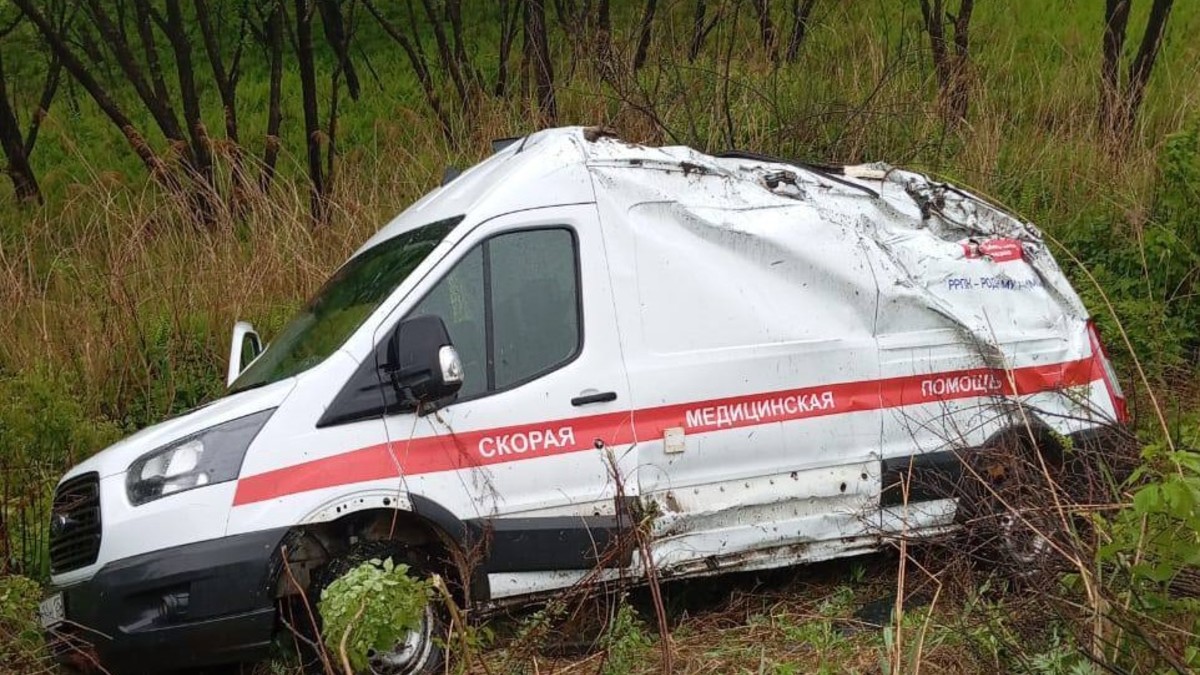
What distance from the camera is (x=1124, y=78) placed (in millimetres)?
11805

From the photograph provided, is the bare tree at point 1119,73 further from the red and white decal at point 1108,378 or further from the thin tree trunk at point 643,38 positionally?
the red and white decal at point 1108,378

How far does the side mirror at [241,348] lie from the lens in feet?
19.6

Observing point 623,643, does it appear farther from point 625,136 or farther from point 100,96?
point 100,96

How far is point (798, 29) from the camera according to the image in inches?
477

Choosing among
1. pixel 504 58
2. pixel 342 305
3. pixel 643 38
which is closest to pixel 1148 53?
pixel 643 38

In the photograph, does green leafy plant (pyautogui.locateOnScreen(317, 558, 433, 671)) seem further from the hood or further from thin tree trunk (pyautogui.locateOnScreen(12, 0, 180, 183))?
thin tree trunk (pyautogui.locateOnScreen(12, 0, 180, 183))

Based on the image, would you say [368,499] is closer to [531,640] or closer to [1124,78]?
[531,640]

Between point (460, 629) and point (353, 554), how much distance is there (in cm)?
137

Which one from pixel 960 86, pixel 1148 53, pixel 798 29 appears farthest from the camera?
pixel 798 29

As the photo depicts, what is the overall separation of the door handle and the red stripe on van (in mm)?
68

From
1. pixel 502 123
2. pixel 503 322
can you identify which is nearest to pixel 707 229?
pixel 503 322

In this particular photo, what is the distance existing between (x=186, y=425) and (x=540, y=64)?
7.24 m

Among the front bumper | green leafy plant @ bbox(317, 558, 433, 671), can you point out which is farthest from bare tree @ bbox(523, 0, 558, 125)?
green leafy plant @ bbox(317, 558, 433, 671)

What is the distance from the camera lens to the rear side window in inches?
189
